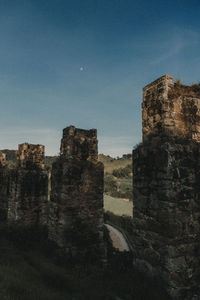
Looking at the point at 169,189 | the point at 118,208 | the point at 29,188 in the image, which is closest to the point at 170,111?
the point at 169,189

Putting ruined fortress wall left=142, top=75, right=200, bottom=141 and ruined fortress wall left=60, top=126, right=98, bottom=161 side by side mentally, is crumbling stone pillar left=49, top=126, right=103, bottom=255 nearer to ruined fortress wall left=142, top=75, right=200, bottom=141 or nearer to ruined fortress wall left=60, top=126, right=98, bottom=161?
ruined fortress wall left=60, top=126, right=98, bottom=161

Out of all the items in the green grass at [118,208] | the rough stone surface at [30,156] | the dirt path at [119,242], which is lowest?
the dirt path at [119,242]

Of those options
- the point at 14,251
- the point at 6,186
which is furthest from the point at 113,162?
the point at 14,251

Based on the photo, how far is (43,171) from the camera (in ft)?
35.9

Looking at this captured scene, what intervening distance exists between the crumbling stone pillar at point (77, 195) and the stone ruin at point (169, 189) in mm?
3033

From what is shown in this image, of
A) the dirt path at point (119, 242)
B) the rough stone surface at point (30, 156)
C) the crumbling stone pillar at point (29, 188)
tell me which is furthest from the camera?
the dirt path at point (119, 242)

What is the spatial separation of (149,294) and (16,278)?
2663 millimetres

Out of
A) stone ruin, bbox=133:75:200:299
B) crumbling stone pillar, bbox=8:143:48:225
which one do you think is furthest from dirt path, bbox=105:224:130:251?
stone ruin, bbox=133:75:200:299

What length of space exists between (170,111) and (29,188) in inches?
325

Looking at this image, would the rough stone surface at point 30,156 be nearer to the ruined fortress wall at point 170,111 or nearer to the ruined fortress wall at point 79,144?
the ruined fortress wall at point 79,144

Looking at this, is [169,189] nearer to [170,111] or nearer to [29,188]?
[170,111]

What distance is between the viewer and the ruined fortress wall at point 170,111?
409 centimetres

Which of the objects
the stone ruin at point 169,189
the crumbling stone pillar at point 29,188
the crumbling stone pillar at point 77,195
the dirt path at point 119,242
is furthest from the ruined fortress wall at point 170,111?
the dirt path at point 119,242

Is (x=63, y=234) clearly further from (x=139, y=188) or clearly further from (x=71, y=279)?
(x=139, y=188)
